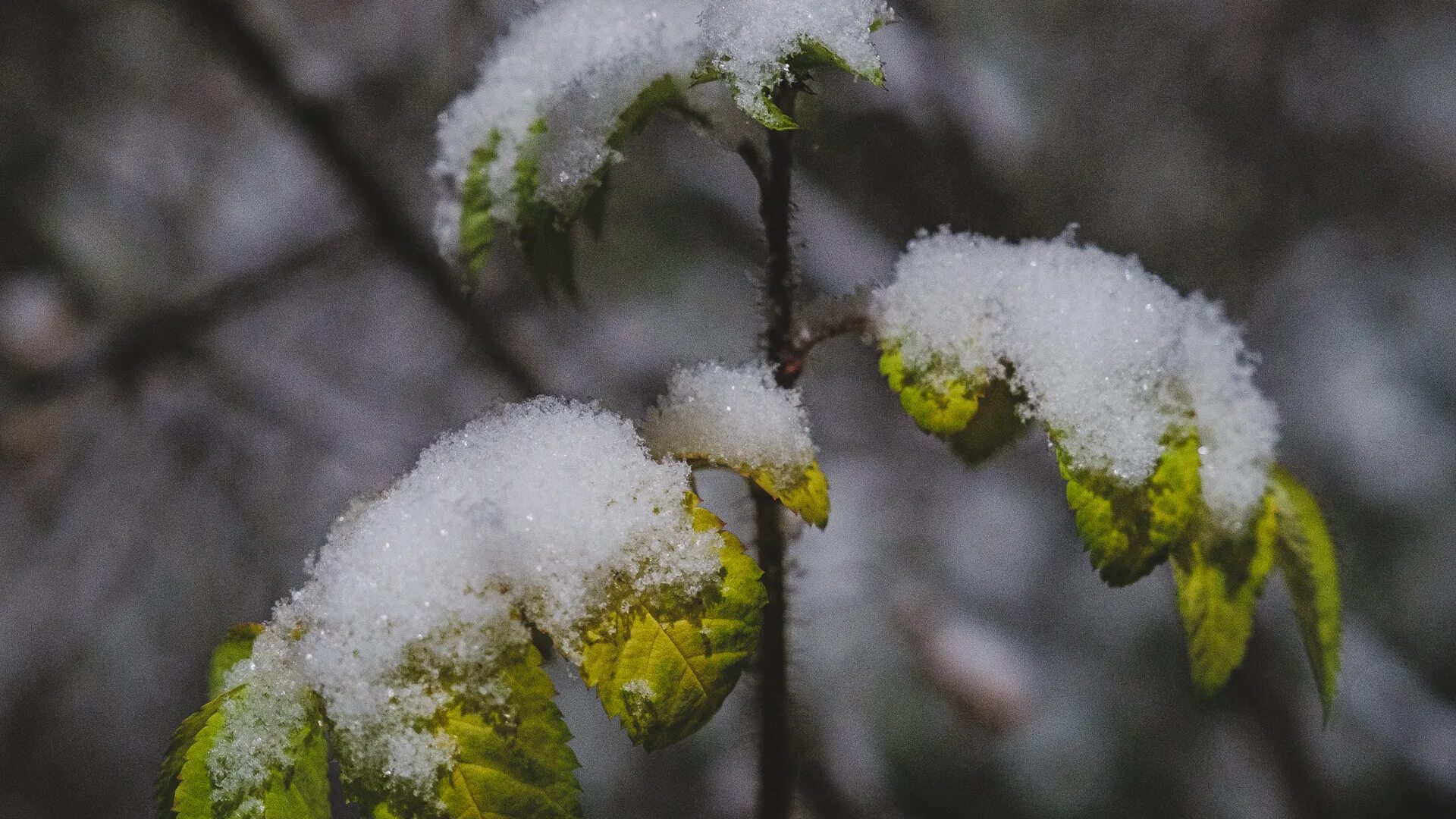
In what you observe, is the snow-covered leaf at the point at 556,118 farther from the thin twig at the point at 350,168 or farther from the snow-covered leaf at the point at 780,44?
the thin twig at the point at 350,168

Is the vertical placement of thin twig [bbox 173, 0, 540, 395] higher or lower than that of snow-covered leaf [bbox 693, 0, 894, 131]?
higher

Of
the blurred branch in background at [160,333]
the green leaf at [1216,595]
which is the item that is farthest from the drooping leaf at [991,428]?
the blurred branch in background at [160,333]

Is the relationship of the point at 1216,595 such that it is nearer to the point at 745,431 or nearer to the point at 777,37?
the point at 745,431

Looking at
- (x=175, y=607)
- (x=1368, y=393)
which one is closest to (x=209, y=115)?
(x=175, y=607)

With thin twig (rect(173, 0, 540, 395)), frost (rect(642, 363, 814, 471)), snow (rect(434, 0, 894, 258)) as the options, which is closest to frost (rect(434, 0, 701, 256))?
snow (rect(434, 0, 894, 258))

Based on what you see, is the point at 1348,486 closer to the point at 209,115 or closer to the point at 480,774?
the point at 480,774

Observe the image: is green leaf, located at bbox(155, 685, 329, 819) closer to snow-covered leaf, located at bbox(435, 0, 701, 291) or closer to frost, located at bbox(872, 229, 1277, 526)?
snow-covered leaf, located at bbox(435, 0, 701, 291)

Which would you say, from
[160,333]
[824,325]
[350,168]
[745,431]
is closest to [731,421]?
[745,431]
